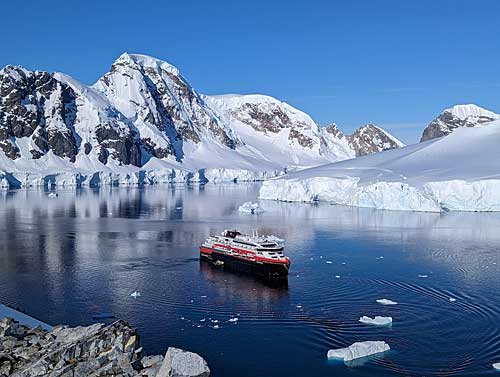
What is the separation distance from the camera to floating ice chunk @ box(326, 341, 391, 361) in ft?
67.6

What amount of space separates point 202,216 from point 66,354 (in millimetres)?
49568

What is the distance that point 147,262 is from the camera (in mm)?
37469

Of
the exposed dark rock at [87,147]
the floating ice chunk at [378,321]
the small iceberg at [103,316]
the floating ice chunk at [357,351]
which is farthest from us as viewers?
the exposed dark rock at [87,147]

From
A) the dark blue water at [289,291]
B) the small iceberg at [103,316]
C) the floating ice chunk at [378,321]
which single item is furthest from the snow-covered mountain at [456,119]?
the small iceberg at [103,316]

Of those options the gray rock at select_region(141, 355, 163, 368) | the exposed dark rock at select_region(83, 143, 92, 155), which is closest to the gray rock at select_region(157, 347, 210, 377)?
the gray rock at select_region(141, 355, 163, 368)

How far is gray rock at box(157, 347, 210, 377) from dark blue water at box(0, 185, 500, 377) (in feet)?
9.65

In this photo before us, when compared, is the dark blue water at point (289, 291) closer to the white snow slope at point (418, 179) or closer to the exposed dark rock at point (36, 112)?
the white snow slope at point (418, 179)

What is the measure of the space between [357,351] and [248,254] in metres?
15.2

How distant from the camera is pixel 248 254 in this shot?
1389 inches

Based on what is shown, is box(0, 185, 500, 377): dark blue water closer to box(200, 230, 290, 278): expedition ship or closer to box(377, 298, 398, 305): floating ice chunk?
box(377, 298, 398, 305): floating ice chunk

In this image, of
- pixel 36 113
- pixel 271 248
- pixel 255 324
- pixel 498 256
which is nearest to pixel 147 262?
pixel 271 248

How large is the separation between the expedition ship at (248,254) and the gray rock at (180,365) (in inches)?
665

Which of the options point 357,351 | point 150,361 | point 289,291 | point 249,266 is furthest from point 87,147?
point 150,361

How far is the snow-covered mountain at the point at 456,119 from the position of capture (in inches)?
7215
